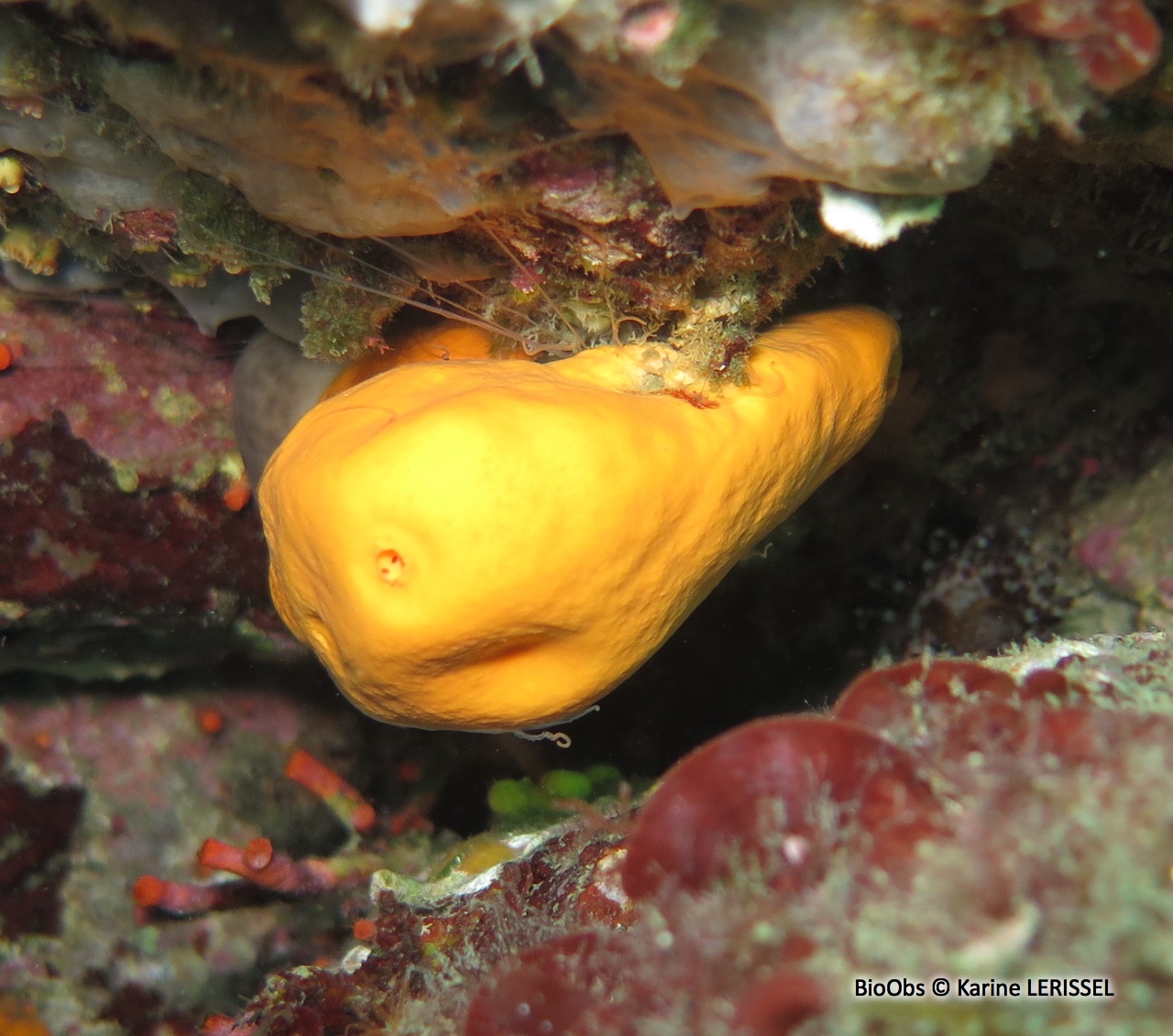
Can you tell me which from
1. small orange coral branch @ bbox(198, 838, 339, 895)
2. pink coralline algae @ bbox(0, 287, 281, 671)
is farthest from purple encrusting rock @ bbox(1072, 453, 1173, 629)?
small orange coral branch @ bbox(198, 838, 339, 895)

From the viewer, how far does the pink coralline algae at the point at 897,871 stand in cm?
124

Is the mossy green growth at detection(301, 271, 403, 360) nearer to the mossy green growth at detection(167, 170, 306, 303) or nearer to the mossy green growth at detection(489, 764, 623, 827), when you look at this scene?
the mossy green growth at detection(167, 170, 306, 303)

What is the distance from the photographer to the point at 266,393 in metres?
2.93

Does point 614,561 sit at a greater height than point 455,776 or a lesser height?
greater

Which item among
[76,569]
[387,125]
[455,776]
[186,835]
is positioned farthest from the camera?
[455,776]

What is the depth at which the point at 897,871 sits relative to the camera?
1.40m

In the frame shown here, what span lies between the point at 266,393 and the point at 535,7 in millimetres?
1944

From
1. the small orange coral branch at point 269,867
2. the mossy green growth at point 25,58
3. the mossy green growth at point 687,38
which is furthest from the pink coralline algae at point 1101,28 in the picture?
the small orange coral branch at point 269,867

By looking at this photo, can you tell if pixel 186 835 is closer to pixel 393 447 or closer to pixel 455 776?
pixel 455 776

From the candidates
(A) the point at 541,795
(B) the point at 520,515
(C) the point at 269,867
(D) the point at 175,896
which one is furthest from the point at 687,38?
(D) the point at 175,896

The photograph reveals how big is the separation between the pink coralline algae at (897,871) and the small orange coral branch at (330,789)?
2.39 m

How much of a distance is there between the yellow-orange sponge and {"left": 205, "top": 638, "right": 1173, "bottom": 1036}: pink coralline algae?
0.54 metres

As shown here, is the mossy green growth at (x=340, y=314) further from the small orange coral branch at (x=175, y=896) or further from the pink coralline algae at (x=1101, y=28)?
the small orange coral branch at (x=175, y=896)

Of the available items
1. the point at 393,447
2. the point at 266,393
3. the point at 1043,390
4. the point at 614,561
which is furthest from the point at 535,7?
the point at 1043,390
